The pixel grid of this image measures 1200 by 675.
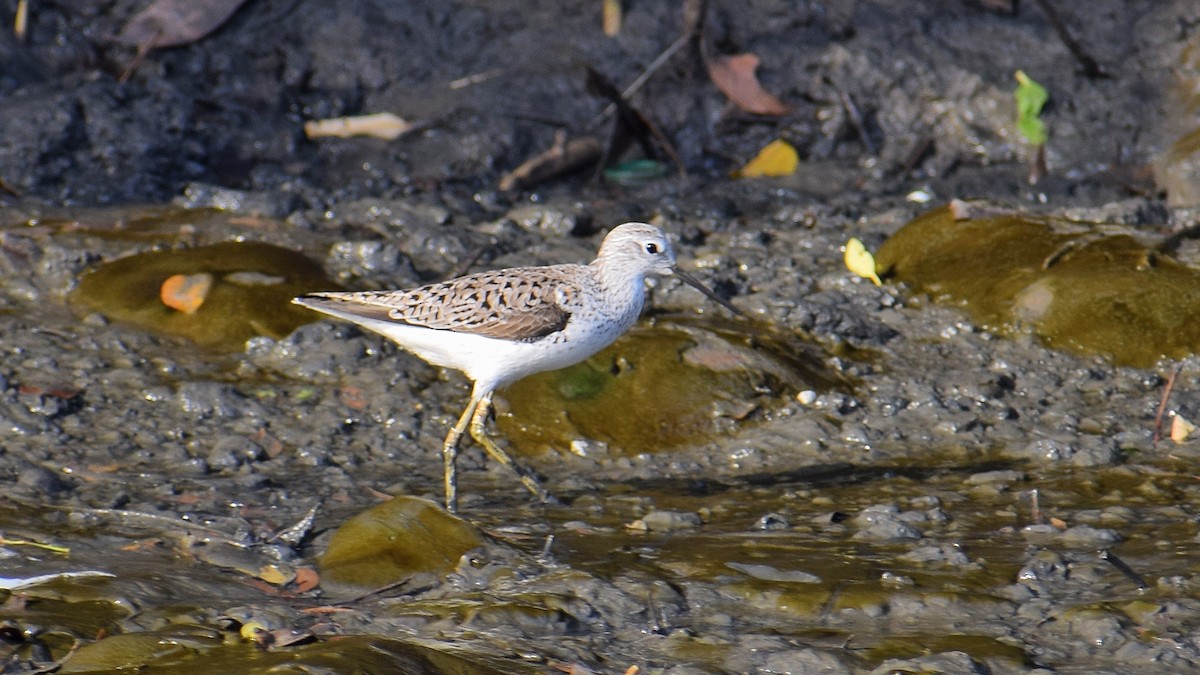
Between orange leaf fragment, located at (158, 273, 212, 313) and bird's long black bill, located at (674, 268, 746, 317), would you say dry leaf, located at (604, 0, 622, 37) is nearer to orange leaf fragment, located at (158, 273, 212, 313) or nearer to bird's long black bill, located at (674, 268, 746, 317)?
bird's long black bill, located at (674, 268, 746, 317)

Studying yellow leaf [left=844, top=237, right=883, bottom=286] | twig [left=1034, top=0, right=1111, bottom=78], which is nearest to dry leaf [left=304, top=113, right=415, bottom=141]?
yellow leaf [left=844, top=237, right=883, bottom=286]

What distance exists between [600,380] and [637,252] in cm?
61

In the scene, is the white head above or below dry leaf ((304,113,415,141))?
above

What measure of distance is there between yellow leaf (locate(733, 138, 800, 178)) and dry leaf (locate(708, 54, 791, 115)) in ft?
1.05

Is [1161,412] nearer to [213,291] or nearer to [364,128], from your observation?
[213,291]

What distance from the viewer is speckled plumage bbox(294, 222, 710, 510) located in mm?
5957

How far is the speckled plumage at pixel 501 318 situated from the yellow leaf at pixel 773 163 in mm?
3173

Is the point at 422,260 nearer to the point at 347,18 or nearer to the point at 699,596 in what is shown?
the point at 347,18

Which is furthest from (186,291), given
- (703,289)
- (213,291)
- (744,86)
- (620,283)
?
(744,86)

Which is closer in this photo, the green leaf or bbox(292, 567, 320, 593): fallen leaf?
bbox(292, 567, 320, 593): fallen leaf

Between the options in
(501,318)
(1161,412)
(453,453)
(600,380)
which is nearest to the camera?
(453,453)

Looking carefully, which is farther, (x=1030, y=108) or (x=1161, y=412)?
(x=1030, y=108)

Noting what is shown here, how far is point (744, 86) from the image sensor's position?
9547mm

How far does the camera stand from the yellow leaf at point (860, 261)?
7555 mm
